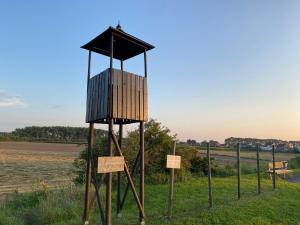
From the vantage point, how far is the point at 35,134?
111 metres

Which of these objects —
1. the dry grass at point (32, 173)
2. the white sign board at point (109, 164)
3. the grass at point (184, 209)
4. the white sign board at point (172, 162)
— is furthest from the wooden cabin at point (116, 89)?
the dry grass at point (32, 173)

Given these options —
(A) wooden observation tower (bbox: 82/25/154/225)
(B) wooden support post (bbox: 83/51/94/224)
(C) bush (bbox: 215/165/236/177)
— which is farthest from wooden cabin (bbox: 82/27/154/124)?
(C) bush (bbox: 215/165/236/177)

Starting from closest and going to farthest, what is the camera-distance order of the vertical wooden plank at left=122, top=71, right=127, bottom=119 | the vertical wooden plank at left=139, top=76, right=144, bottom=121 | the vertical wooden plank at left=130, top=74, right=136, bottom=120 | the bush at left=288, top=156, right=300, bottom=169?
the vertical wooden plank at left=122, top=71, right=127, bottom=119, the vertical wooden plank at left=130, top=74, right=136, bottom=120, the vertical wooden plank at left=139, top=76, right=144, bottom=121, the bush at left=288, top=156, right=300, bottom=169

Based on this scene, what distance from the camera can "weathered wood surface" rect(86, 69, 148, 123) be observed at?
7.13 m

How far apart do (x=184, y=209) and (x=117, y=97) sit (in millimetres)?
4256

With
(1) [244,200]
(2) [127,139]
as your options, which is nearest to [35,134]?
(2) [127,139]

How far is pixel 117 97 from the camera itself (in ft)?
23.7

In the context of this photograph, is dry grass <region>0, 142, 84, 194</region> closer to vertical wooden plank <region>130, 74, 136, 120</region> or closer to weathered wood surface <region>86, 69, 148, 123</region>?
weathered wood surface <region>86, 69, 148, 123</region>

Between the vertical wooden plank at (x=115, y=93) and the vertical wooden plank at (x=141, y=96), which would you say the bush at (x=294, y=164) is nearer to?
the vertical wooden plank at (x=141, y=96)

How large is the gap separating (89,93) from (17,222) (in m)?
4.07

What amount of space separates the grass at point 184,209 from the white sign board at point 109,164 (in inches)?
76.5

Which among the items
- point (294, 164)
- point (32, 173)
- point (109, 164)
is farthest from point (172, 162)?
point (294, 164)

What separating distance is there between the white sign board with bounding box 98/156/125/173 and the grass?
194cm

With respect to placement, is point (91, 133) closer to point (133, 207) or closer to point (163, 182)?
point (133, 207)
